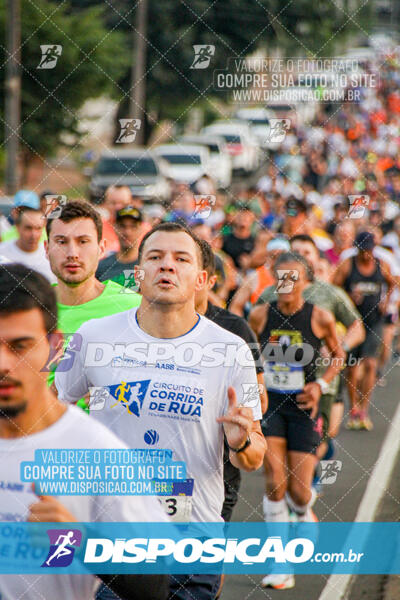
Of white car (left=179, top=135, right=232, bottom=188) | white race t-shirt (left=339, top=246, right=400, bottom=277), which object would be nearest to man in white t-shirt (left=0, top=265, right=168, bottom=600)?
white race t-shirt (left=339, top=246, right=400, bottom=277)

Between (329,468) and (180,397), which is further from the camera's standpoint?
(329,468)

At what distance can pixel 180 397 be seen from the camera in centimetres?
490

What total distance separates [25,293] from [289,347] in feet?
15.1

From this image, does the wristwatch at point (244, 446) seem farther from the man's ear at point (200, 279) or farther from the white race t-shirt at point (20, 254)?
the white race t-shirt at point (20, 254)

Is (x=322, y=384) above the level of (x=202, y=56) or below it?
below

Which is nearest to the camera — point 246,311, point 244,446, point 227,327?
point 244,446

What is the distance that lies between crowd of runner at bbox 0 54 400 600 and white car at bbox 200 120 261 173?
67.6 ft

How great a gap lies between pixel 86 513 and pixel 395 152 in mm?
33275

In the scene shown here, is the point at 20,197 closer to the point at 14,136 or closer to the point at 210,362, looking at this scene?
the point at 210,362

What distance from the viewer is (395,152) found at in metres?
35.8

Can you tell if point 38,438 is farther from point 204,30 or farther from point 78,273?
point 204,30

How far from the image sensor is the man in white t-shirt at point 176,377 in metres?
4.90

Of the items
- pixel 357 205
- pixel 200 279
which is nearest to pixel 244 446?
pixel 200 279

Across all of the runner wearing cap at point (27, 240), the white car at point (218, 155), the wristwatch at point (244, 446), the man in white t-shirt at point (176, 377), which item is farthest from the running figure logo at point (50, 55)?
the white car at point (218, 155)
